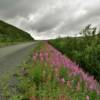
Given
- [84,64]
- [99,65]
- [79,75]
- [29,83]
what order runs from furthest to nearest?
[84,64], [99,65], [79,75], [29,83]

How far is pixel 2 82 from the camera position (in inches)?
256

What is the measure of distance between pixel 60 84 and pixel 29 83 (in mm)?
803

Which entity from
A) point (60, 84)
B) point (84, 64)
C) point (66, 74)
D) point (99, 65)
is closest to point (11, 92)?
point (60, 84)

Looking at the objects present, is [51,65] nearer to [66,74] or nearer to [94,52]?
[66,74]

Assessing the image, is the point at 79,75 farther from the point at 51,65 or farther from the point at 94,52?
the point at 94,52

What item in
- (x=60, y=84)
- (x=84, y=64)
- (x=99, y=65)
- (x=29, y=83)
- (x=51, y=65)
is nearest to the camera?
(x=60, y=84)

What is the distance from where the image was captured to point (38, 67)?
7.05 metres

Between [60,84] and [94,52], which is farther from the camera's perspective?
[94,52]

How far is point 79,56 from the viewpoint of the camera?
1495 cm

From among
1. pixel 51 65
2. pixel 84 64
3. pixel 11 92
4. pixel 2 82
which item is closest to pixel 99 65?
pixel 84 64

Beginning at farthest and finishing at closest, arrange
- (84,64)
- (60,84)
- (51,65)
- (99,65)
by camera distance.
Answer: (84,64), (99,65), (51,65), (60,84)

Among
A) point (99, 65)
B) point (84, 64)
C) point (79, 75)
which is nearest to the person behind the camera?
point (79, 75)

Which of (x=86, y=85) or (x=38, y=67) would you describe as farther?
(x=38, y=67)

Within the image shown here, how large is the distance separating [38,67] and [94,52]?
824 cm
